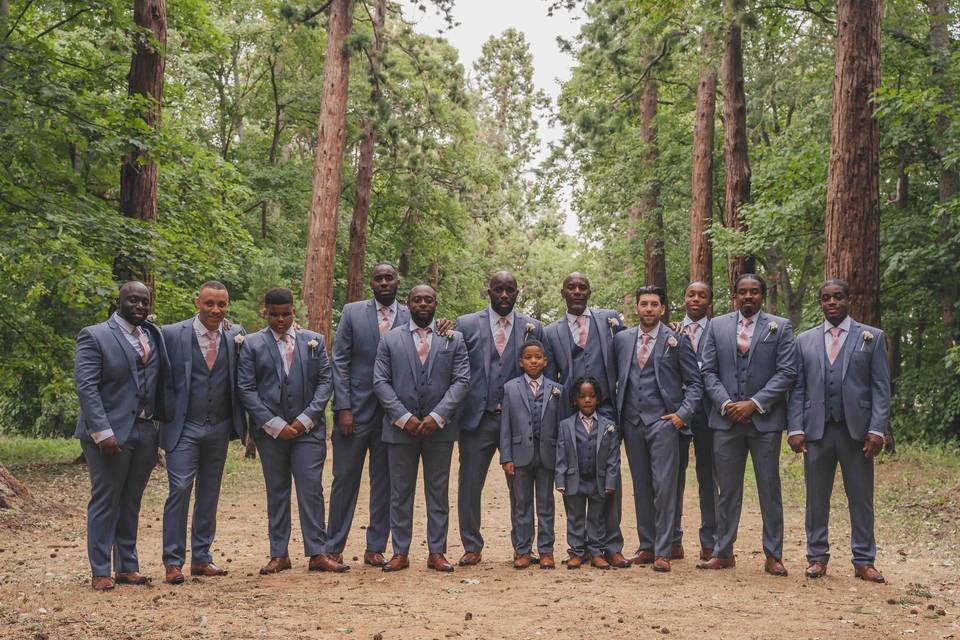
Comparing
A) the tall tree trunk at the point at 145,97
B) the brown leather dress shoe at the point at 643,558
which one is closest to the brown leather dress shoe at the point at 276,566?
the brown leather dress shoe at the point at 643,558

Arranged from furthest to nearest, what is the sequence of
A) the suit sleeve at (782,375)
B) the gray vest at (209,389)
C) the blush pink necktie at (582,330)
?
1. the blush pink necktie at (582,330)
2. the suit sleeve at (782,375)
3. the gray vest at (209,389)

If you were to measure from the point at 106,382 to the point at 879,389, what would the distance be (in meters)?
5.77

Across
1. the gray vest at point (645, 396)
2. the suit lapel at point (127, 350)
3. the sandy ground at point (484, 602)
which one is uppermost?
the suit lapel at point (127, 350)

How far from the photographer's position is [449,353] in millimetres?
7535

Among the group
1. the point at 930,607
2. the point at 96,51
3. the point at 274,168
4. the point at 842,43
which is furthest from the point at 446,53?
the point at 930,607

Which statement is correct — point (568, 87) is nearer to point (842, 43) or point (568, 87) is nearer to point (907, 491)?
point (842, 43)

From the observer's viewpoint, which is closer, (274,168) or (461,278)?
(274,168)

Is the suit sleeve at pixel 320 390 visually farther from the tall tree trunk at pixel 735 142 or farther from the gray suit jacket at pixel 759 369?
the tall tree trunk at pixel 735 142

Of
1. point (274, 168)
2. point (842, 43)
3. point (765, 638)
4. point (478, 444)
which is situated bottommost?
point (765, 638)

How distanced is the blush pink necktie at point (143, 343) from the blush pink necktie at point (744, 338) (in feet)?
15.0

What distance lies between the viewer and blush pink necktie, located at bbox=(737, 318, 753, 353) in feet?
24.5

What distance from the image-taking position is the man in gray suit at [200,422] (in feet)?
22.9

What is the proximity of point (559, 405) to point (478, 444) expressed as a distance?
29.5 inches

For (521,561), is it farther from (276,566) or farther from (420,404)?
(276,566)
